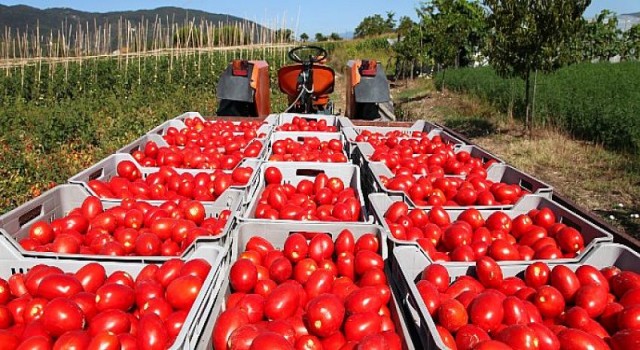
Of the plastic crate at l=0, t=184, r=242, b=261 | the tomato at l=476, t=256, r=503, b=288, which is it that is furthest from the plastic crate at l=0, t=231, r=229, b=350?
the tomato at l=476, t=256, r=503, b=288

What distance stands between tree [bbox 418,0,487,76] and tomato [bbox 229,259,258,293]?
20.9 meters

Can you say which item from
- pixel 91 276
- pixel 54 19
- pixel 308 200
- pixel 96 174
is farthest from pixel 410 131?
pixel 54 19

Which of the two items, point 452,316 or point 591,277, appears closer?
point 452,316

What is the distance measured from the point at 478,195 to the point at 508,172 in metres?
0.74

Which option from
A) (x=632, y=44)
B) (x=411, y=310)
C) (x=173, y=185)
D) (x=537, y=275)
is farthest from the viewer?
(x=632, y=44)

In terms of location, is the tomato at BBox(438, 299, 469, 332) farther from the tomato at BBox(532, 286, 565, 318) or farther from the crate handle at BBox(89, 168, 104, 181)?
the crate handle at BBox(89, 168, 104, 181)

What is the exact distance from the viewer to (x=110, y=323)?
202cm

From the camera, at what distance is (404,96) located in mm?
23219

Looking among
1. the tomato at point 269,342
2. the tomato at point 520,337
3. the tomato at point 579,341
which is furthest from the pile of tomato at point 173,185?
the tomato at point 579,341

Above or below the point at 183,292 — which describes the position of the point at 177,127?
above

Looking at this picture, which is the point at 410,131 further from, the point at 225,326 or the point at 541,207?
the point at 225,326

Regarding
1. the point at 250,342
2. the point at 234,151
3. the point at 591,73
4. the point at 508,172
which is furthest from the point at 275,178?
the point at 591,73

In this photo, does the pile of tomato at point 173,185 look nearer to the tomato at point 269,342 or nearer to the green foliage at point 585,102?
the tomato at point 269,342

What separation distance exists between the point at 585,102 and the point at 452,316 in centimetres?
1147
